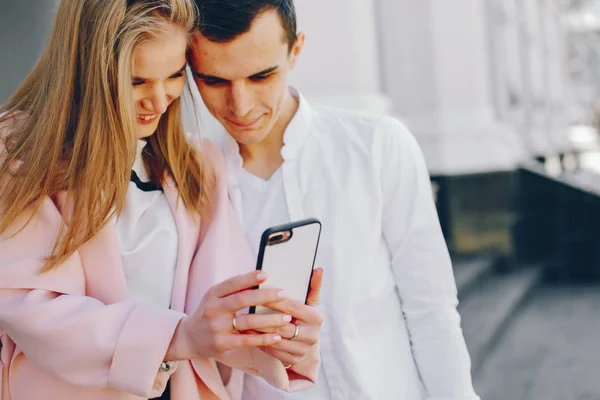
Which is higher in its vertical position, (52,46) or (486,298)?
(52,46)

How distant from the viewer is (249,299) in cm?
163

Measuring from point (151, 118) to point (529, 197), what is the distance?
7.76 meters

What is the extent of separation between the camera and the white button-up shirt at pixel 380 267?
2.18m

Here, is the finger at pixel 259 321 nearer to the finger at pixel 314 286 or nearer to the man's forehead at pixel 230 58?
the finger at pixel 314 286

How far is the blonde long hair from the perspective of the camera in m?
1.80

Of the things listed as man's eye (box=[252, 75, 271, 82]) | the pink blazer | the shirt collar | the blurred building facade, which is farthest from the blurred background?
the pink blazer

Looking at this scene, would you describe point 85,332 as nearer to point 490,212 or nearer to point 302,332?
point 302,332

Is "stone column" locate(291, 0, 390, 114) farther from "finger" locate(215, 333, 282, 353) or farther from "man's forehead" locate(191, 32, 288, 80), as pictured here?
"finger" locate(215, 333, 282, 353)

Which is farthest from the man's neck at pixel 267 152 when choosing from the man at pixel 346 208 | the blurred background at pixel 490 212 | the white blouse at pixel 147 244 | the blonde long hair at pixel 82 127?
the blurred background at pixel 490 212

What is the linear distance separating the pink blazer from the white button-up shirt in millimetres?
254

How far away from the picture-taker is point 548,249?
9211 mm

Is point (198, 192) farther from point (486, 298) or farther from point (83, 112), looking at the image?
point (486, 298)

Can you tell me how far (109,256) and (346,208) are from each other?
2.18 feet

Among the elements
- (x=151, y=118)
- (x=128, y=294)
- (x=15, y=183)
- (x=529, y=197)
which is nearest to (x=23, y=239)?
(x=15, y=183)
